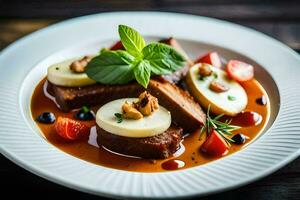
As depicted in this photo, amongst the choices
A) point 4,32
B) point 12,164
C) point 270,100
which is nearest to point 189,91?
point 270,100

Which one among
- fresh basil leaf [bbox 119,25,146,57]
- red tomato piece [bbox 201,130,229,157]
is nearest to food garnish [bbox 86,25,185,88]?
fresh basil leaf [bbox 119,25,146,57]

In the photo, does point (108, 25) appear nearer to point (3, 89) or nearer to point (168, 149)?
point (3, 89)

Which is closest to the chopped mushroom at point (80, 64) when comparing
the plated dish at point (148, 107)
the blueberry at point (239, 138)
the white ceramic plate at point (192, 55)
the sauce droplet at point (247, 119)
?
the plated dish at point (148, 107)

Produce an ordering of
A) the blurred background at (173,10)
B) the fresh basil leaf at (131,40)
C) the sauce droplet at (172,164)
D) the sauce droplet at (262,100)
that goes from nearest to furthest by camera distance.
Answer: the sauce droplet at (172,164)
the fresh basil leaf at (131,40)
the sauce droplet at (262,100)
the blurred background at (173,10)

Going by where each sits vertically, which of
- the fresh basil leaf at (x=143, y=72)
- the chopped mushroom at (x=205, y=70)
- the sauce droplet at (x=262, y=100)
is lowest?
the sauce droplet at (x=262, y=100)

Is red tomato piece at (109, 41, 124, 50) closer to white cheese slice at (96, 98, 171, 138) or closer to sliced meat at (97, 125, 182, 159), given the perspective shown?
white cheese slice at (96, 98, 171, 138)

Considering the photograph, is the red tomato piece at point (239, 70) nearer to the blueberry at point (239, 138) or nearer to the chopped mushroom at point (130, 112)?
the blueberry at point (239, 138)

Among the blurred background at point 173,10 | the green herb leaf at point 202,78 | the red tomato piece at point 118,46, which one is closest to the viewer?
the green herb leaf at point 202,78
